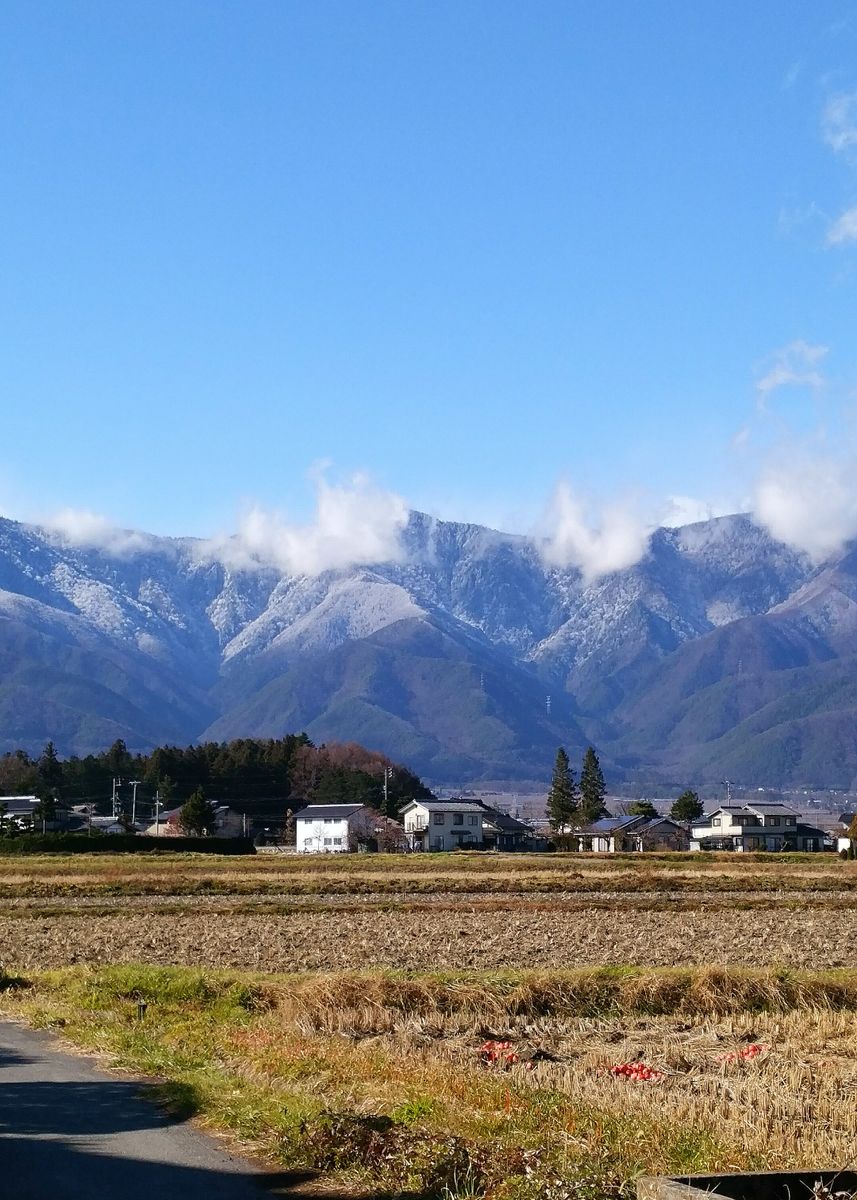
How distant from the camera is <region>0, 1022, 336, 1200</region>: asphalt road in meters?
9.05

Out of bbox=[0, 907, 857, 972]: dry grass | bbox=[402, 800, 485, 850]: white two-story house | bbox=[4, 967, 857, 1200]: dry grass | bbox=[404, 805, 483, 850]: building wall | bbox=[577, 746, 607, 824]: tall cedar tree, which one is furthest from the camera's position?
bbox=[577, 746, 607, 824]: tall cedar tree

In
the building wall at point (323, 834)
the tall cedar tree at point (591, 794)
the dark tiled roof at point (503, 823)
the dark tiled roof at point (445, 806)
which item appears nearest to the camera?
the building wall at point (323, 834)

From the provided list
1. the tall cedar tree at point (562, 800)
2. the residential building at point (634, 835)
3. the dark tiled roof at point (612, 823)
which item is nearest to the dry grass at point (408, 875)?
the residential building at point (634, 835)

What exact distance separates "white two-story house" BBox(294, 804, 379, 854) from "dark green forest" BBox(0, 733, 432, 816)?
11057 mm

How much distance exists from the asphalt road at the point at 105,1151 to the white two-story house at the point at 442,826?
122m

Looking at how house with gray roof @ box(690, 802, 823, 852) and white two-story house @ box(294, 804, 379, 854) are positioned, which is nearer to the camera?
white two-story house @ box(294, 804, 379, 854)

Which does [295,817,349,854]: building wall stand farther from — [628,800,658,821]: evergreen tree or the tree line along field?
the tree line along field

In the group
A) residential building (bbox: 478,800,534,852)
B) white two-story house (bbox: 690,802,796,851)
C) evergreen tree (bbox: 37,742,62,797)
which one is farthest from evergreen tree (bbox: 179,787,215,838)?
white two-story house (bbox: 690,802,796,851)

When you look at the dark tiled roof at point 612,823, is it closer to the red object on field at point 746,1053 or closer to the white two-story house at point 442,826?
the white two-story house at point 442,826

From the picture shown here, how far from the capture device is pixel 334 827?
13088 centimetres

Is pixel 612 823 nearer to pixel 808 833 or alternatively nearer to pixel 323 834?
pixel 808 833

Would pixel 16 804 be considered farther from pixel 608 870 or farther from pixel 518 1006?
pixel 518 1006

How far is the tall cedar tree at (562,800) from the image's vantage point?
152875mm

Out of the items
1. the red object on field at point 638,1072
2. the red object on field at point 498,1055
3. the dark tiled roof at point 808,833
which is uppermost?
the red object on field at point 638,1072
